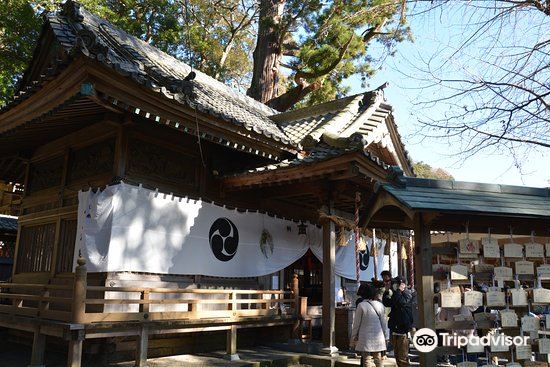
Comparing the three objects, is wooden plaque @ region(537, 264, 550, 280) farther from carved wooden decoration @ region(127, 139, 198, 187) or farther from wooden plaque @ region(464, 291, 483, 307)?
carved wooden decoration @ region(127, 139, 198, 187)

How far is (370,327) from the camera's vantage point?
6270 mm

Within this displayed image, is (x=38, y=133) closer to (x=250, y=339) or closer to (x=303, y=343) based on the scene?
(x=250, y=339)

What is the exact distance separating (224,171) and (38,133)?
3942mm

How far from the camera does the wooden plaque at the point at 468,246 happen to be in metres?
5.23

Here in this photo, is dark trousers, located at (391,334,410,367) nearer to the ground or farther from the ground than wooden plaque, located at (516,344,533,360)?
nearer to the ground

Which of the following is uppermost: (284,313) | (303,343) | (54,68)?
(54,68)

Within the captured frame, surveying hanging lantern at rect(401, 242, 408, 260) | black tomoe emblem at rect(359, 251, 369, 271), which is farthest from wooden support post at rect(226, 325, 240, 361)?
hanging lantern at rect(401, 242, 408, 260)

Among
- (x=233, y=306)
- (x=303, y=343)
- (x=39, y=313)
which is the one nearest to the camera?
(x=39, y=313)

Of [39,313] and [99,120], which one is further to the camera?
[99,120]

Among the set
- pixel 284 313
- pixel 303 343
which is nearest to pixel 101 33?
pixel 284 313

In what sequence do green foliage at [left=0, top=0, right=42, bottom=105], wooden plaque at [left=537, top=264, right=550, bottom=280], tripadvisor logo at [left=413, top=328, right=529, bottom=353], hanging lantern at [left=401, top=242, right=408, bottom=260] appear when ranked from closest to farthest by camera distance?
tripadvisor logo at [left=413, top=328, right=529, bottom=353] < wooden plaque at [left=537, top=264, right=550, bottom=280] < hanging lantern at [left=401, top=242, right=408, bottom=260] < green foliage at [left=0, top=0, right=42, bottom=105]

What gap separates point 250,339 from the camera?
387 inches

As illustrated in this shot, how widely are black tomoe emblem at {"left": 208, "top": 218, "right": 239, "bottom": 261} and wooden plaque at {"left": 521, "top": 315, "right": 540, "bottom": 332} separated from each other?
564 centimetres

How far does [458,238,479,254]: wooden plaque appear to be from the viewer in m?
5.23
